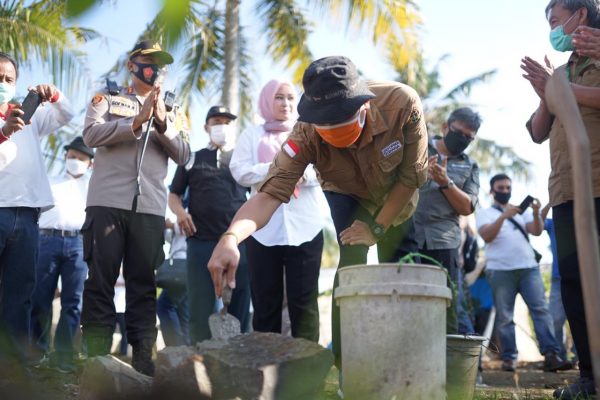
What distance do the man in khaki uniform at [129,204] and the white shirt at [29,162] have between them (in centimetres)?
27

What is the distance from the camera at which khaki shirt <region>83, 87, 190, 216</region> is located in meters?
4.12

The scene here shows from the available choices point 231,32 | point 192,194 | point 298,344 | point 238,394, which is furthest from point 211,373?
point 231,32

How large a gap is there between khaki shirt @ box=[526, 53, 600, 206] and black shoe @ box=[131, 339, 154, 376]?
2.27 m

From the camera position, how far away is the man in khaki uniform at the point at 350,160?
3.02 meters

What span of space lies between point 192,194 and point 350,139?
248cm

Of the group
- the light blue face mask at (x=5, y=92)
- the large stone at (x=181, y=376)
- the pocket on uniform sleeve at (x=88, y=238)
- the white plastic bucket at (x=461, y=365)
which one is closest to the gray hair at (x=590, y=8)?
the white plastic bucket at (x=461, y=365)

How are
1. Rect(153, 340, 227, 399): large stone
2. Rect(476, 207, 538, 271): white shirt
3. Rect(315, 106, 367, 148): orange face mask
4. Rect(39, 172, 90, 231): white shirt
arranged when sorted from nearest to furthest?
Rect(153, 340, 227, 399): large stone, Rect(315, 106, 367, 148): orange face mask, Rect(39, 172, 90, 231): white shirt, Rect(476, 207, 538, 271): white shirt

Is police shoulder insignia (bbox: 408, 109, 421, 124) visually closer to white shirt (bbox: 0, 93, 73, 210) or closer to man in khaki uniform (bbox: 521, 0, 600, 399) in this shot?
man in khaki uniform (bbox: 521, 0, 600, 399)

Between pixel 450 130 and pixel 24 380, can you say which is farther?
pixel 450 130

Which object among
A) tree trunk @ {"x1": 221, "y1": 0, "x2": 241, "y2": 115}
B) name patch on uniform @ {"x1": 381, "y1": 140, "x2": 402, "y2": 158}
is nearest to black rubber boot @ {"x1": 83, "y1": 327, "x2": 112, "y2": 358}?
name patch on uniform @ {"x1": 381, "y1": 140, "x2": 402, "y2": 158}

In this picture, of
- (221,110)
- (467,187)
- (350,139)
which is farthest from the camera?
(221,110)

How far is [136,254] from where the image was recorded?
408 centimetres

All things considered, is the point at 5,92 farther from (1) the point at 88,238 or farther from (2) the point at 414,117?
(2) the point at 414,117

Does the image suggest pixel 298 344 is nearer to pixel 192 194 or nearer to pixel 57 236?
pixel 192 194
